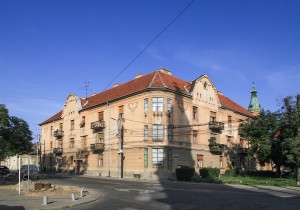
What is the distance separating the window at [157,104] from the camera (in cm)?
4509

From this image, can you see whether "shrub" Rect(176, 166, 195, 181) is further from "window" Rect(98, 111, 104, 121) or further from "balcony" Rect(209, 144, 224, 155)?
"window" Rect(98, 111, 104, 121)

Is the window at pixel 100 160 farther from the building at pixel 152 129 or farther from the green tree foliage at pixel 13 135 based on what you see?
the green tree foliage at pixel 13 135

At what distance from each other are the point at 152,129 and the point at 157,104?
322 centimetres

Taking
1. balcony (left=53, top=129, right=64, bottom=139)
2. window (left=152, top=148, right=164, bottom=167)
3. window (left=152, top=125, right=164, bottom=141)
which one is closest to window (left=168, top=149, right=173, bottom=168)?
window (left=152, top=148, right=164, bottom=167)

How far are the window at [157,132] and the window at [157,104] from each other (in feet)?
7.03

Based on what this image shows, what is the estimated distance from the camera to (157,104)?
4522cm

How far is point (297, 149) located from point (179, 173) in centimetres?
1262

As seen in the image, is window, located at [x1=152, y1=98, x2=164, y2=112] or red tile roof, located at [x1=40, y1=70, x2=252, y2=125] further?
red tile roof, located at [x1=40, y1=70, x2=252, y2=125]

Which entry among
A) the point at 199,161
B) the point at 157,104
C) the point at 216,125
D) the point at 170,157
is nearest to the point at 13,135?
the point at 157,104

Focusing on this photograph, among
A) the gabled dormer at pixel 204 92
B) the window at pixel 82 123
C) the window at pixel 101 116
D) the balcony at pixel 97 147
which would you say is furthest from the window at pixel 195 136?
the window at pixel 82 123

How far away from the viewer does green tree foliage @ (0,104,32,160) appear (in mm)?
31708

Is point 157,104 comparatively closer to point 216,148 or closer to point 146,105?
point 146,105

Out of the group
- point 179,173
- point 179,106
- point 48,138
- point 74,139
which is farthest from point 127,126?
point 48,138

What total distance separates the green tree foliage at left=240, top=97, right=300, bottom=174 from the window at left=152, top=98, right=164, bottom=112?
1107cm
